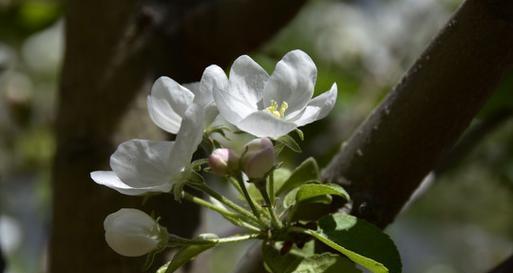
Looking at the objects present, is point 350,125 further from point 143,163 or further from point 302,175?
point 143,163

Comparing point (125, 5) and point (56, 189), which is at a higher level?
point (125, 5)

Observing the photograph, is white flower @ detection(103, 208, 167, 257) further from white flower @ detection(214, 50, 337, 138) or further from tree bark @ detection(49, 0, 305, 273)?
tree bark @ detection(49, 0, 305, 273)

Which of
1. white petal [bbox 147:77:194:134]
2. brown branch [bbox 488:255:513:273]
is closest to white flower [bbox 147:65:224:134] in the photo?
white petal [bbox 147:77:194:134]

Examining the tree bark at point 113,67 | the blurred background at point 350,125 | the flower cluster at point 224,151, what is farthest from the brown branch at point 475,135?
the flower cluster at point 224,151

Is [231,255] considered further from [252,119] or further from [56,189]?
[252,119]

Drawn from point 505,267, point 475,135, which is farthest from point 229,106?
point 475,135

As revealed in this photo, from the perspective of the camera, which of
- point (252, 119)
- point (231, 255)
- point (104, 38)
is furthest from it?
point (231, 255)

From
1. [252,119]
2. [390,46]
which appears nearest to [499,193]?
[390,46]
